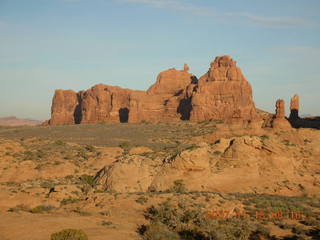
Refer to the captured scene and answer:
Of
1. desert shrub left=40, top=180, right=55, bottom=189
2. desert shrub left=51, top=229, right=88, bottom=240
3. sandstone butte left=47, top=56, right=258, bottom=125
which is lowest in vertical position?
desert shrub left=40, top=180, right=55, bottom=189

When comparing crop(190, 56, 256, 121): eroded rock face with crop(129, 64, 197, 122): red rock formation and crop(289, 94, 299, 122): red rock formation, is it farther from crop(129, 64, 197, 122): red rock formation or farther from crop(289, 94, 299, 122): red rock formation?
crop(289, 94, 299, 122): red rock formation

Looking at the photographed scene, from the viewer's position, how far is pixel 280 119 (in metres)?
61.4

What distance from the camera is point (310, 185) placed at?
35719 millimetres

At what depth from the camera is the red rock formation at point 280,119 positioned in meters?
60.0

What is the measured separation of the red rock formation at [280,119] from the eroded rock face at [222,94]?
124 feet

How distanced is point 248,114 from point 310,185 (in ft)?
230

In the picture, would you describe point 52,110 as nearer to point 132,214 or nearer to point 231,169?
point 231,169

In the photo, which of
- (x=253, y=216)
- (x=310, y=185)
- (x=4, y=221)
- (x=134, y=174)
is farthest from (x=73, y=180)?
(x=310, y=185)

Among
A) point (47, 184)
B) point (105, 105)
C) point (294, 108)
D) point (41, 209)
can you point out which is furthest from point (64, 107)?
point (41, 209)

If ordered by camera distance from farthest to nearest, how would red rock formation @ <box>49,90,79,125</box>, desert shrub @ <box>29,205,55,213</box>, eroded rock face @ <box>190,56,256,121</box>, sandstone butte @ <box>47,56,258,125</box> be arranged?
red rock formation @ <box>49,90,79,125</box>
sandstone butte @ <box>47,56,258,125</box>
eroded rock face @ <box>190,56,256,121</box>
desert shrub @ <box>29,205,55,213</box>

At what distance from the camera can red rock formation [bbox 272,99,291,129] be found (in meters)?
60.0

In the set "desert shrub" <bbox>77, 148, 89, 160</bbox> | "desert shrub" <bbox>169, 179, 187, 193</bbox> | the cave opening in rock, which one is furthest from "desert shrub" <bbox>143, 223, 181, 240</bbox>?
the cave opening in rock
